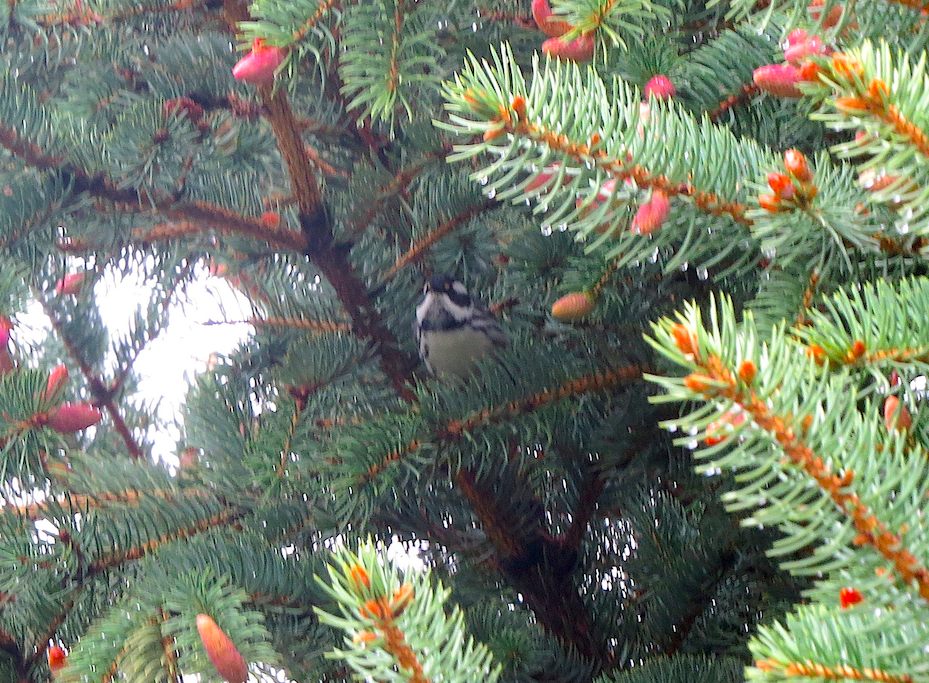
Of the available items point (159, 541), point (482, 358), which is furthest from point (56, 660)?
point (482, 358)

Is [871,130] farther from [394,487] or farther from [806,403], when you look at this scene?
[394,487]

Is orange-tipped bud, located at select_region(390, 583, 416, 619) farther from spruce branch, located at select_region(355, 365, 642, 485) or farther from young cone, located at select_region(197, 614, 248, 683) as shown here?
spruce branch, located at select_region(355, 365, 642, 485)

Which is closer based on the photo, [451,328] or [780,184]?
[780,184]

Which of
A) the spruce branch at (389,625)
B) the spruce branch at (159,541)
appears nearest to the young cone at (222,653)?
the spruce branch at (389,625)

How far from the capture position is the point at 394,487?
2.89 feet

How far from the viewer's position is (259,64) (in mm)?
781

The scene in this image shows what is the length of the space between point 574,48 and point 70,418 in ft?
1.75

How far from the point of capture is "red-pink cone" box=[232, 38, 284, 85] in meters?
0.78

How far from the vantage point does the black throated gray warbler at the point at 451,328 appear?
117 cm

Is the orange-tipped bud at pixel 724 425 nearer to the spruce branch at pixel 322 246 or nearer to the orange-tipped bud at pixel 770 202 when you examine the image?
the orange-tipped bud at pixel 770 202

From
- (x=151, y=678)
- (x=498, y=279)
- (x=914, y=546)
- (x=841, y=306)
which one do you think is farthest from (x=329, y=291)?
(x=914, y=546)

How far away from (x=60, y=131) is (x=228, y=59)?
27 centimetres

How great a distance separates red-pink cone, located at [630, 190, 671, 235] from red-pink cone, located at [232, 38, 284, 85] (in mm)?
408

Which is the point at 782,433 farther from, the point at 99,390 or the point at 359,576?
the point at 99,390
